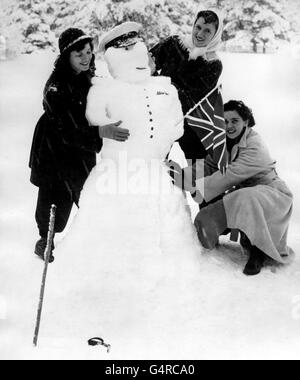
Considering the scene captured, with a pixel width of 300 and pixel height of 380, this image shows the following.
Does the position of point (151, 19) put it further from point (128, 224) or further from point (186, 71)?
point (128, 224)

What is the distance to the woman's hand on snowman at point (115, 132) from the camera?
7.02ft

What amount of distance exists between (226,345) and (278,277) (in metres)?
0.59

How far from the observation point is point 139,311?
214 cm

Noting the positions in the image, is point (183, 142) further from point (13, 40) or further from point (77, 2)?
point (13, 40)

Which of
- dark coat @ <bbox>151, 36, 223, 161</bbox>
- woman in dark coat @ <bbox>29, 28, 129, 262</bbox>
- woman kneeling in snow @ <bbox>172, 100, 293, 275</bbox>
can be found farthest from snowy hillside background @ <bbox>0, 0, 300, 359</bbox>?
dark coat @ <bbox>151, 36, 223, 161</bbox>

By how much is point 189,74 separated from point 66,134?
744mm

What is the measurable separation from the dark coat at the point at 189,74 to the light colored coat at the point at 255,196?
0.34 metres

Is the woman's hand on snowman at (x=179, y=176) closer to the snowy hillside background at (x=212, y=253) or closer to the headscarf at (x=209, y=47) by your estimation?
the snowy hillside background at (x=212, y=253)

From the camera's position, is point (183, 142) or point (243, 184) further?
point (183, 142)

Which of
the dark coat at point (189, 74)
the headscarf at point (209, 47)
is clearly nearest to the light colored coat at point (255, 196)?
the dark coat at point (189, 74)

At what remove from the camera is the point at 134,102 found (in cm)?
215

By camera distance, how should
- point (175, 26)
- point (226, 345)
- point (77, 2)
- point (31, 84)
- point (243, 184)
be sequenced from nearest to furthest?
point (226, 345), point (243, 184), point (175, 26), point (77, 2), point (31, 84)

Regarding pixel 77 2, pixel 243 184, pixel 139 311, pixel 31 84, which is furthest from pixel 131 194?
pixel 31 84

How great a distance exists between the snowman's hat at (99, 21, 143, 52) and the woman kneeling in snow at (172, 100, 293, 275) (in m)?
0.67
